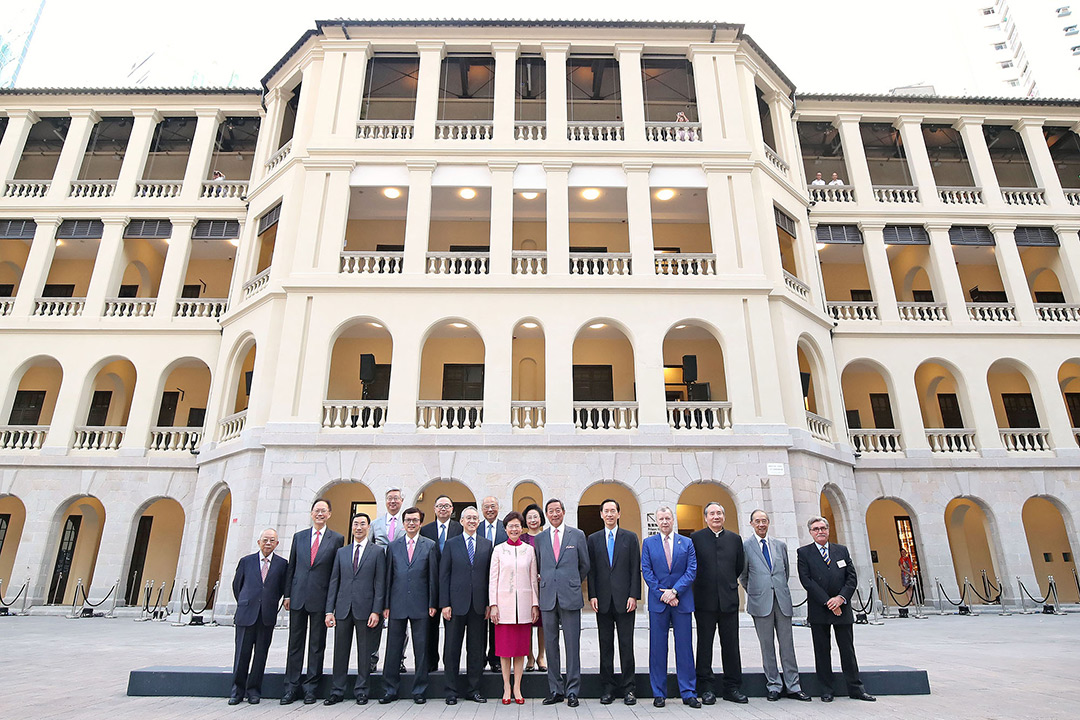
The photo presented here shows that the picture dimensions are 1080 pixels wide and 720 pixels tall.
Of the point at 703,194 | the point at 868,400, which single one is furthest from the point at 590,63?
the point at 868,400

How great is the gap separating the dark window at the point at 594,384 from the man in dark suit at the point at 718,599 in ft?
42.4

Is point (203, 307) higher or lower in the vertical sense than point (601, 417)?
higher

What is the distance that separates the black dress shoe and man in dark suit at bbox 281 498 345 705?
444 cm

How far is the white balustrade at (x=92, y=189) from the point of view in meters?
21.7

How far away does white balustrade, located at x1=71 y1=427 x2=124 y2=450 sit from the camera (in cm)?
1897

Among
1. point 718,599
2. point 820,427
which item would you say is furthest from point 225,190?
point 718,599

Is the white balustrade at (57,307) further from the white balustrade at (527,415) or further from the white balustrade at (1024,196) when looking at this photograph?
the white balustrade at (1024,196)

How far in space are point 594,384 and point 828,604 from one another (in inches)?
534

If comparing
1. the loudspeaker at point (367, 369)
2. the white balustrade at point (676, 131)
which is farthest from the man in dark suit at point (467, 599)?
the white balustrade at point (676, 131)

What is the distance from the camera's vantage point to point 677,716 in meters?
5.99

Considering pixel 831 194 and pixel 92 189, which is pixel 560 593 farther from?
pixel 92 189

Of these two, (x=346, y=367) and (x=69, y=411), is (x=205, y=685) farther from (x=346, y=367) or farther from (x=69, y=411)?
(x=69, y=411)

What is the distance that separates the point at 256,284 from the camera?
739 inches

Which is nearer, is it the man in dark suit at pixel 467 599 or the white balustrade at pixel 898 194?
the man in dark suit at pixel 467 599
